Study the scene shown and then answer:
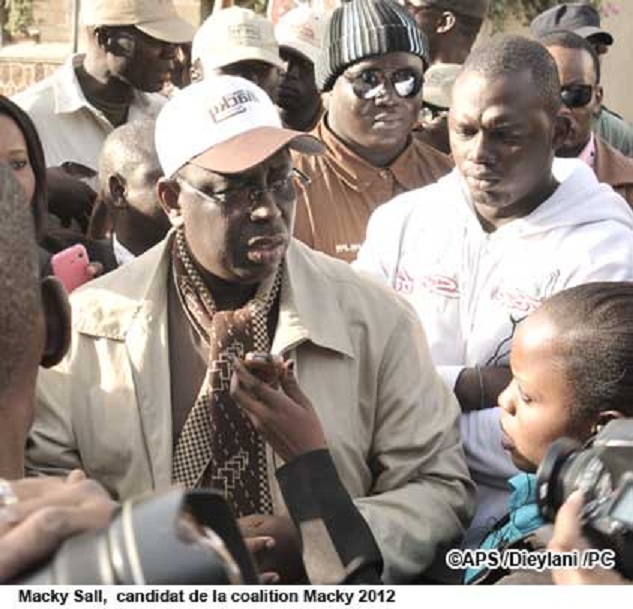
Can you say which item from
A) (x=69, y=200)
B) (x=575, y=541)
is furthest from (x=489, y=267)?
(x=575, y=541)

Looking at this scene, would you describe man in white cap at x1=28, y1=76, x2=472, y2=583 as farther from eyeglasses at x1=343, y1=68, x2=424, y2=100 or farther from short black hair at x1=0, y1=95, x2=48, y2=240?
eyeglasses at x1=343, y1=68, x2=424, y2=100

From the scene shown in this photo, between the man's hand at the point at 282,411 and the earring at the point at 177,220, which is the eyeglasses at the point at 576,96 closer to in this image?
the earring at the point at 177,220

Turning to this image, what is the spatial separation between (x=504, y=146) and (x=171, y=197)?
73 centimetres

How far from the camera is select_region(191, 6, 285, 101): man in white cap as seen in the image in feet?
14.6

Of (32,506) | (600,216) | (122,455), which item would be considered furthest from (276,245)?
(32,506)

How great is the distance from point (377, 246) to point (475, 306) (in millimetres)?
284

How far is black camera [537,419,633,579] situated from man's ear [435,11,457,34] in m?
3.32

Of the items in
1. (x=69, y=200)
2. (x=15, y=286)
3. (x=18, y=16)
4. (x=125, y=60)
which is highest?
(x=15, y=286)

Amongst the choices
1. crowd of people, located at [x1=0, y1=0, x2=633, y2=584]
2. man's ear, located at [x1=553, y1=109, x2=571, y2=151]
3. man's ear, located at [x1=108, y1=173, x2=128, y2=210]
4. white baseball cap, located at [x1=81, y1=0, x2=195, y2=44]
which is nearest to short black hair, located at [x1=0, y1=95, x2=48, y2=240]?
crowd of people, located at [x1=0, y1=0, x2=633, y2=584]

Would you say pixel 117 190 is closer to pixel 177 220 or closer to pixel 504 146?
pixel 177 220

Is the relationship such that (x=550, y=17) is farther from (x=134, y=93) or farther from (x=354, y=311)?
(x=354, y=311)

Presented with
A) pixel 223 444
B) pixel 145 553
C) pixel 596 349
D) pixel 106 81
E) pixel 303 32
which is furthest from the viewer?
pixel 303 32

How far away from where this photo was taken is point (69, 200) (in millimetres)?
3988

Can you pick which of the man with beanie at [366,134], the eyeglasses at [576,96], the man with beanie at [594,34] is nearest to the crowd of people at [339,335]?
the man with beanie at [366,134]
